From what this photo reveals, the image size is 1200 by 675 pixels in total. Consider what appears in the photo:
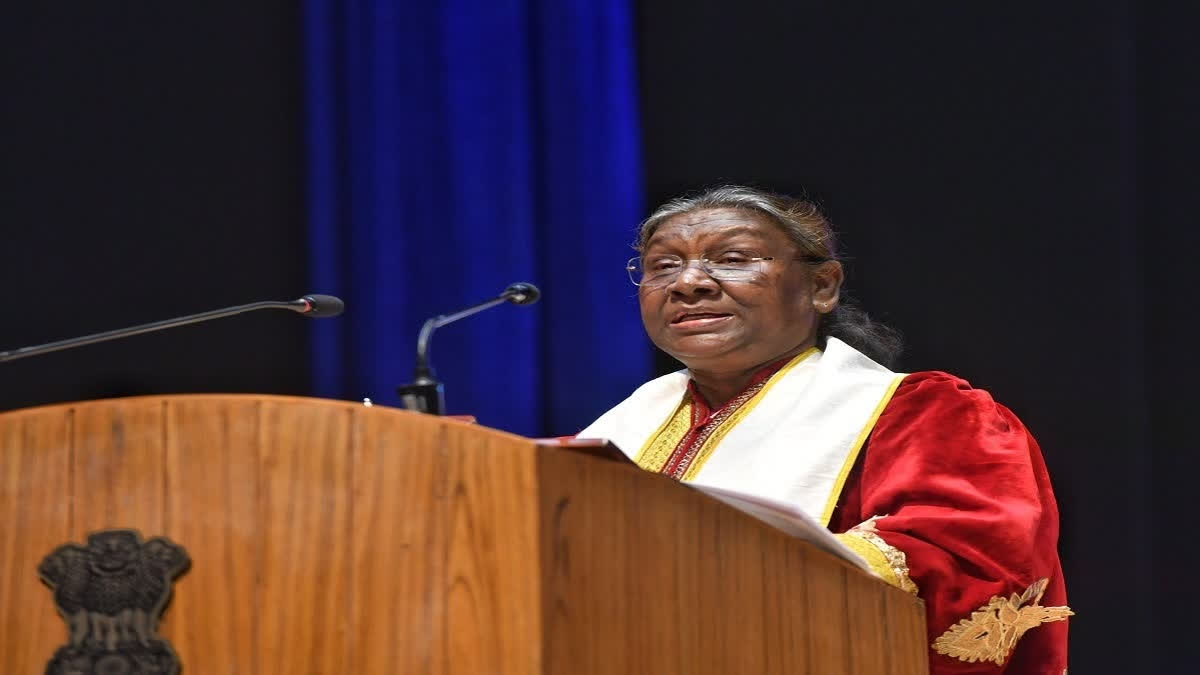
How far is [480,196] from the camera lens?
3.33 meters

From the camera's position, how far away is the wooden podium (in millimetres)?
1124

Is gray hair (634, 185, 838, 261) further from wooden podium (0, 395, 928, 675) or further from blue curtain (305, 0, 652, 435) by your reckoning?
wooden podium (0, 395, 928, 675)

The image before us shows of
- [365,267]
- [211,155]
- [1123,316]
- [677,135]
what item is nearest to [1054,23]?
[1123,316]

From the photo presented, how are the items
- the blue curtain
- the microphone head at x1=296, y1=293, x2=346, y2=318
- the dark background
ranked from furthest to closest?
1. the blue curtain
2. the dark background
3. the microphone head at x1=296, y1=293, x2=346, y2=318

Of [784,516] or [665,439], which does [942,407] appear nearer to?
[665,439]

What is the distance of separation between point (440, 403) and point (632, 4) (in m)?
1.85

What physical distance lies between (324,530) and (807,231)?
161 cm

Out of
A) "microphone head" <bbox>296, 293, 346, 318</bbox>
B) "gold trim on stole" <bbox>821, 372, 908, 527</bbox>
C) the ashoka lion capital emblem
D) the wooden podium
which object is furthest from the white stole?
the ashoka lion capital emblem

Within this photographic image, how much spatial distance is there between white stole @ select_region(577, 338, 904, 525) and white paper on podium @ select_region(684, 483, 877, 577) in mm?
566

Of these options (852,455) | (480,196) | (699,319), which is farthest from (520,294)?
(480,196)

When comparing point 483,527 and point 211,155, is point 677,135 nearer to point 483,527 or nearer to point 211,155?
point 211,155

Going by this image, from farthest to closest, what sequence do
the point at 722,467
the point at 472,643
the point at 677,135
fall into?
the point at 677,135, the point at 722,467, the point at 472,643

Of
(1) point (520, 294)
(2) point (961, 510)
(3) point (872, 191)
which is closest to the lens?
(2) point (961, 510)

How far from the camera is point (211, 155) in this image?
134 inches
